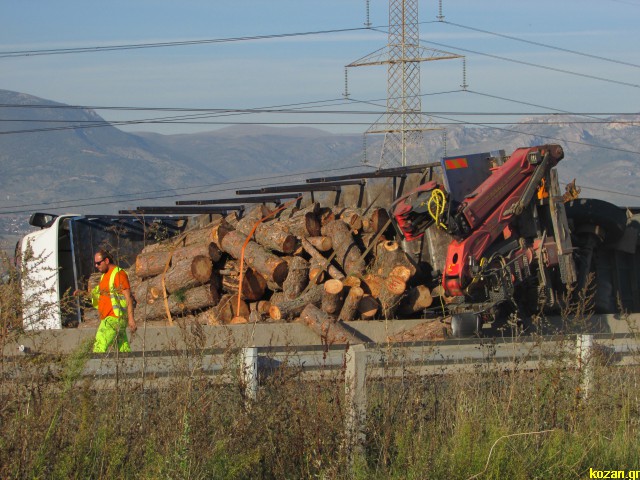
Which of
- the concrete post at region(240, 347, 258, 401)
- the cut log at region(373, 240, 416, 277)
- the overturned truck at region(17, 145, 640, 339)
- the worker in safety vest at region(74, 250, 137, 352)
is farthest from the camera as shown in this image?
the cut log at region(373, 240, 416, 277)

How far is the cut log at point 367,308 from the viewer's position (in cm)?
1502

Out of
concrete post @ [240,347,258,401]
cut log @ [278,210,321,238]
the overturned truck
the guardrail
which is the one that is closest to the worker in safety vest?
the guardrail

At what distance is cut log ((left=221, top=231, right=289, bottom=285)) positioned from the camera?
16188mm

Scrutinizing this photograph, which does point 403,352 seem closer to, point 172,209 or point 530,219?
point 530,219

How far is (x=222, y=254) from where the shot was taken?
17.1 metres

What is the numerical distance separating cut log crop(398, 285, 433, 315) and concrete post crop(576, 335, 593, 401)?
7.07 metres

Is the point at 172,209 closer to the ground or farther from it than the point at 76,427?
farther from it

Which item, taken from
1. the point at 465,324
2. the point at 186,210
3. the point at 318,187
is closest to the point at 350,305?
the point at 465,324

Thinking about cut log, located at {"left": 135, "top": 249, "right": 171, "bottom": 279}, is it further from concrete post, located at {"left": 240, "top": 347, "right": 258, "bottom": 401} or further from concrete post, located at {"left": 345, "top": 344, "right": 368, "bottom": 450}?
concrete post, located at {"left": 345, "top": 344, "right": 368, "bottom": 450}

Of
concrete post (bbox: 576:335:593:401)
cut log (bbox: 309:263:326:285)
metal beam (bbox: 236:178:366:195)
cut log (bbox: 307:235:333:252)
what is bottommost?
concrete post (bbox: 576:335:593:401)

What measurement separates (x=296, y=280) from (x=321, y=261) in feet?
1.92

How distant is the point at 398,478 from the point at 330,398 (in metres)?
0.85

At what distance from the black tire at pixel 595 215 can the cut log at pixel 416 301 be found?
9.66 ft

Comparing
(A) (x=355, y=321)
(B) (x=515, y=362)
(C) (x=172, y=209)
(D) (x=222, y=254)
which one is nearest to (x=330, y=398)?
(B) (x=515, y=362)
